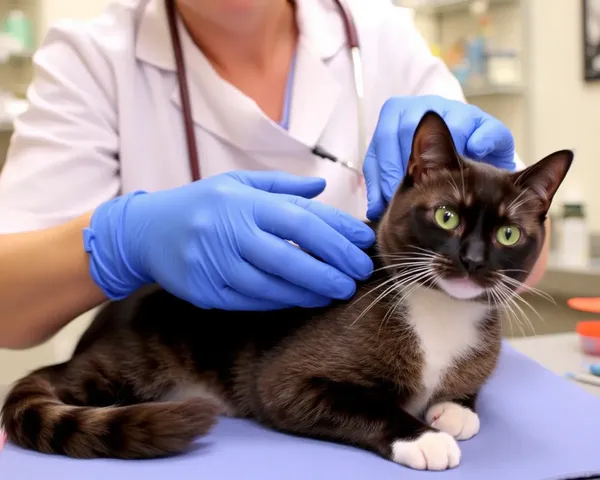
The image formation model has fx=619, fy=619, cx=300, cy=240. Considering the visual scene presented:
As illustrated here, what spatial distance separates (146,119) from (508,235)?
628 millimetres

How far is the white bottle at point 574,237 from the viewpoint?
1876 millimetres

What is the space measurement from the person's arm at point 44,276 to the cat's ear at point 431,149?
1.45 feet

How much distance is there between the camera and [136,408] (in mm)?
677

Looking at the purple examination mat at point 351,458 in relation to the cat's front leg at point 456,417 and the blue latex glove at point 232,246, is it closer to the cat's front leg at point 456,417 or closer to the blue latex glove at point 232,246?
the cat's front leg at point 456,417

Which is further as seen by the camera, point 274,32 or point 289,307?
point 274,32

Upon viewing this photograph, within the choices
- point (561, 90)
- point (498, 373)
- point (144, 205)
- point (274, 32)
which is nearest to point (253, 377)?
point (144, 205)

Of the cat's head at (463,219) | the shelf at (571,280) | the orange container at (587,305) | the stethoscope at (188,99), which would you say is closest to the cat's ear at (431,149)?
the cat's head at (463,219)

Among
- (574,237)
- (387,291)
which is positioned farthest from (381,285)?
(574,237)

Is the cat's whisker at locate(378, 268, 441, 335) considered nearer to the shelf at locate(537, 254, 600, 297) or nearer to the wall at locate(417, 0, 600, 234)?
the shelf at locate(537, 254, 600, 297)

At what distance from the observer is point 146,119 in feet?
3.45

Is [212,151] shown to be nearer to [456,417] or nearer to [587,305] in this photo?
[456,417]

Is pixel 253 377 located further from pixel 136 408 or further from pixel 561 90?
pixel 561 90

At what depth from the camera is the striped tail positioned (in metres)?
0.64

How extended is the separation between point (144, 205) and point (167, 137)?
0.29 metres
